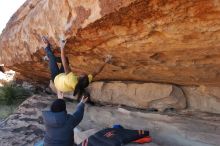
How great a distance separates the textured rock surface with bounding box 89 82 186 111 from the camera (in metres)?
7.33

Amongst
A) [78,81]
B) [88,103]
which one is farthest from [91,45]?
[88,103]

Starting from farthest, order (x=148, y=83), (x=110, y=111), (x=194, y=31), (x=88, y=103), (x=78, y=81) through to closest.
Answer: (x=88, y=103) < (x=110, y=111) < (x=148, y=83) < (x=78, y=81) < (x=194, y=31)

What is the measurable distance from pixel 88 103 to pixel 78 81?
2.65m

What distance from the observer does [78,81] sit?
6539mm

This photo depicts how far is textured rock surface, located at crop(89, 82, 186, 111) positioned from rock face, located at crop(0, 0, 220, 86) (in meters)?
0.20

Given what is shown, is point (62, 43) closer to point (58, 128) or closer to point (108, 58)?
point (108, 58)

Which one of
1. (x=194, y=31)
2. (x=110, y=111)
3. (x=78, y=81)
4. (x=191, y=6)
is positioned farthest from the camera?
(x=110, y=111)

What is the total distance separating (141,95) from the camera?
306 inches

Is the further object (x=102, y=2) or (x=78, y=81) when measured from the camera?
(x=78, y=81)

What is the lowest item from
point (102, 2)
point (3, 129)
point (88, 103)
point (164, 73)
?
point (3, 129)

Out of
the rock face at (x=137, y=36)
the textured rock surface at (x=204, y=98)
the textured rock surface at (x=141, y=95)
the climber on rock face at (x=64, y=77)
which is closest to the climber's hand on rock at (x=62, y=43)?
the climber on rock face at (x=64, y=77)

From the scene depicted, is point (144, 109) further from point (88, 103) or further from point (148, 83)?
point (88, 103)

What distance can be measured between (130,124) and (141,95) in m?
0.65

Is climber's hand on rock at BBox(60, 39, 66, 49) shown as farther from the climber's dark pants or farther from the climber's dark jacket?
the climber's dark jacket
